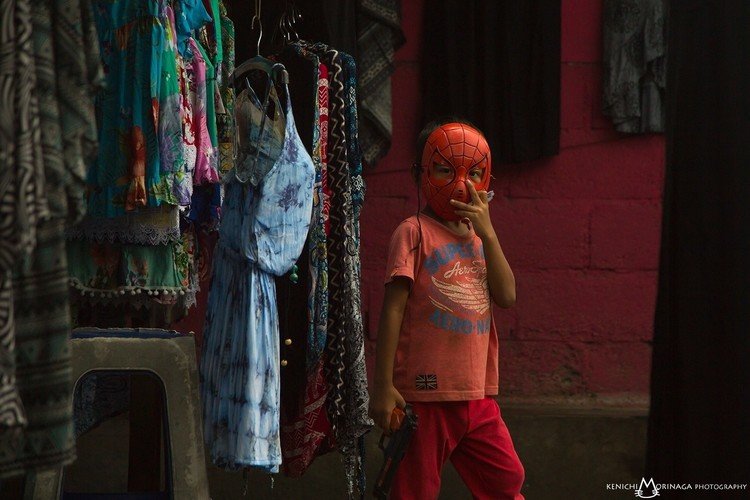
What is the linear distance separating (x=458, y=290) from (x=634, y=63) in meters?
2.12

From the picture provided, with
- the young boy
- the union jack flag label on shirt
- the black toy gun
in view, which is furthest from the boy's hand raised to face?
the black toy gun

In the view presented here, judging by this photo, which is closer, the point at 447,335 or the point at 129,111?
the point at 129,111

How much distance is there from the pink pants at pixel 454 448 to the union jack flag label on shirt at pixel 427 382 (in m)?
0.06

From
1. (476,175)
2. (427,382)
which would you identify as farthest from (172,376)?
(476,175)

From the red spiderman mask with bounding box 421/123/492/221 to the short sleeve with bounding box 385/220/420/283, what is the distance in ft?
0.38

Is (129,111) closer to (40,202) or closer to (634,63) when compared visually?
(40,202)

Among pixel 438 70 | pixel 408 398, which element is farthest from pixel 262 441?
pixel 438 70

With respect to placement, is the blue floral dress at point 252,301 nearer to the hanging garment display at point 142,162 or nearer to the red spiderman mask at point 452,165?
the hanging garment display at point 142,162

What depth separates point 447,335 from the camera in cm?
371

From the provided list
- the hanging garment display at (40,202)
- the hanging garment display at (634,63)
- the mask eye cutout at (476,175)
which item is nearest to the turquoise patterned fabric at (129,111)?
the mask eye cutout at (476,175)

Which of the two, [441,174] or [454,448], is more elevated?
[441,174]

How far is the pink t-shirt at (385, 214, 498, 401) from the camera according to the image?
3697 mm

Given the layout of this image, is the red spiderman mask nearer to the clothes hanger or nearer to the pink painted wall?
the clothes hanger

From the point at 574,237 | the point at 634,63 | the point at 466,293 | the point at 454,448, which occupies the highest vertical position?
the point at 634,63
